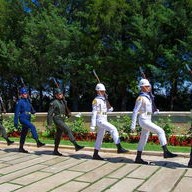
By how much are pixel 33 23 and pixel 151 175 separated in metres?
24.0

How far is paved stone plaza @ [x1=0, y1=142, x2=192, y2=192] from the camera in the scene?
269 inches

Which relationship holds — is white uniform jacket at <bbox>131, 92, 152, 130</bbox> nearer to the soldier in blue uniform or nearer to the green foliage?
the soldier in blue uniform

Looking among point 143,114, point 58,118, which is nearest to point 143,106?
point 143,114

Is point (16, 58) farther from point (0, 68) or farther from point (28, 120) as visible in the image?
point (28, 120)

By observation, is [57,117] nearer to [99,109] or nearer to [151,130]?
[99,109]

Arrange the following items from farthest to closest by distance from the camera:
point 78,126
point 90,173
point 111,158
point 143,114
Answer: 1. point 78,126
2. point 111,158
3. point 143,114
4. point 90,173

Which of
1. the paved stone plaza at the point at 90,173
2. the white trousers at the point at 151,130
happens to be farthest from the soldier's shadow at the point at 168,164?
the white trousers at the point at 151,130

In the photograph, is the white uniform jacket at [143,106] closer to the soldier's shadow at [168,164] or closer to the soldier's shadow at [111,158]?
the soldier's shadow at [168,164]

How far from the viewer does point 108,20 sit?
26891mm

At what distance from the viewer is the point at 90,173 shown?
798 centimetres

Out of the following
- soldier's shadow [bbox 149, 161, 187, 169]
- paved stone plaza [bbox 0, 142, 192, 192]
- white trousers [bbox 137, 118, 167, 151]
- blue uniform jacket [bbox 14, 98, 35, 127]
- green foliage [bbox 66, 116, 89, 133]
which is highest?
blue uniform jacket [bbox 14, 98, 35, 127]

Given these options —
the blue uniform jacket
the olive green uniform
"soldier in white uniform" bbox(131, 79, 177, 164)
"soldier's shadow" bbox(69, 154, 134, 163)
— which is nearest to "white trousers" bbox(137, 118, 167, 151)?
"soldier in white uniform" bbox(131, 79, 177, 164)

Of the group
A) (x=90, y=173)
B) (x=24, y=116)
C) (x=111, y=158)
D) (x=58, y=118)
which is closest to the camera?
(x=90, y=173)

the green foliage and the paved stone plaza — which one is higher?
the green foliage
